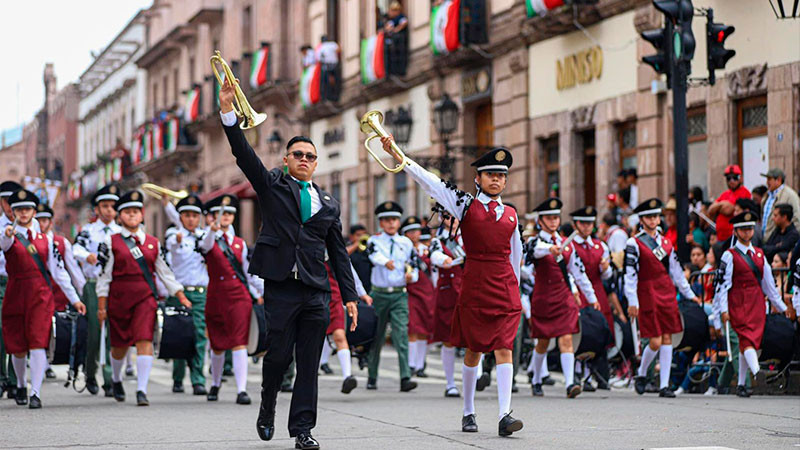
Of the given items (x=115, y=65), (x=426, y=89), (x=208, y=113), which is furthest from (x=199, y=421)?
(x=115, y=65)

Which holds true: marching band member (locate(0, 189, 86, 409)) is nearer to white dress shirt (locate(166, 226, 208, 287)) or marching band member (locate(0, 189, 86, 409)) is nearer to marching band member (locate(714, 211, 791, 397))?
white dress shirt (locate(166, 226, 208, 287))

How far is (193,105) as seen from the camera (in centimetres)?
4806

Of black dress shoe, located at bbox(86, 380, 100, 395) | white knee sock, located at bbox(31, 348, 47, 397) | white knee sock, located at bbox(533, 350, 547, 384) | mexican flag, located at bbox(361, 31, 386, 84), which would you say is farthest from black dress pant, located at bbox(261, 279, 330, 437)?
mexican flag, located at bbox(361, 31, 386, 84)

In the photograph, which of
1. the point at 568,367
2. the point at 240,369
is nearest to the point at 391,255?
the point at 568,367

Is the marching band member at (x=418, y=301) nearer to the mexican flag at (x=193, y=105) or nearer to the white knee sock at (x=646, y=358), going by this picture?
the white knee sock at (x=646, y=358)

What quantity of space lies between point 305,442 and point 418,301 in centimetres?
766

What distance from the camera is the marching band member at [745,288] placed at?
13594 mm

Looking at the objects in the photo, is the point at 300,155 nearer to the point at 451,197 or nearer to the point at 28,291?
the point at 451,197

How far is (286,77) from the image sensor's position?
3997 centimetres

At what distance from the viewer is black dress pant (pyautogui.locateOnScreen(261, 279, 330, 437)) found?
30.0 ft

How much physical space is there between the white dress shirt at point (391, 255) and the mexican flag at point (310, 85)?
67.5ft

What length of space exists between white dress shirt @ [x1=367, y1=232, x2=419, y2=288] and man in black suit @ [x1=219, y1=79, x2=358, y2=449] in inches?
235

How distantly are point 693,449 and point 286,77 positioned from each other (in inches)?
1264

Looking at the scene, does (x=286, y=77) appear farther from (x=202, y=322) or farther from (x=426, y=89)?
(x=202, y=322)
